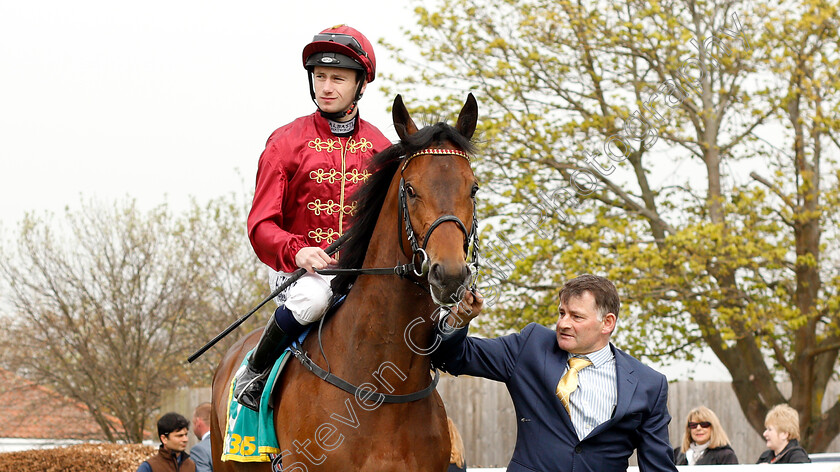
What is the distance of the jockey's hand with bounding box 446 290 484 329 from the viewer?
334cm

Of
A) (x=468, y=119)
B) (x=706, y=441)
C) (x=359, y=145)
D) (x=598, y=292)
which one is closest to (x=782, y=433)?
(x=706, y=441)

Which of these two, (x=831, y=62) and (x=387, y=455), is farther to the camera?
(x=831, y=62)

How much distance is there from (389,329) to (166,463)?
4.38 metres

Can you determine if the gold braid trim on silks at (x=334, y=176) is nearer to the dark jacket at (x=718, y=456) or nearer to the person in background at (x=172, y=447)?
the person in background at (x=172, y=447)

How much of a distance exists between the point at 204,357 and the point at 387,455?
17.3 meters

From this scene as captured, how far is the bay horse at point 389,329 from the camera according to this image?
3289mm

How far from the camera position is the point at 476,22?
14336 millimetres

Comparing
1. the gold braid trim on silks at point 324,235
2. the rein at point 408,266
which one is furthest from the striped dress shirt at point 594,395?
the gold braid trim on silks at point 324,235

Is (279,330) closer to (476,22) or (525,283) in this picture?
(525,283)

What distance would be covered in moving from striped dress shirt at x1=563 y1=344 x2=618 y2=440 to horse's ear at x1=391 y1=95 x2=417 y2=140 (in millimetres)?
1184

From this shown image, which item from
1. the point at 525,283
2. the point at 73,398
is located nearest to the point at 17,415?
the point at 73,398

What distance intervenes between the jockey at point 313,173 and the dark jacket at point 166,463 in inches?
132

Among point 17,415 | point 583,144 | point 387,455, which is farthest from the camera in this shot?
point 17,415

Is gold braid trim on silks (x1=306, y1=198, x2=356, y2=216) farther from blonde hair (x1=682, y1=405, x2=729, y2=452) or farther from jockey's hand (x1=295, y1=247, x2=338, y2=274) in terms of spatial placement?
blonde hair (x1=682, y1=405, x2=729, y2=452)
